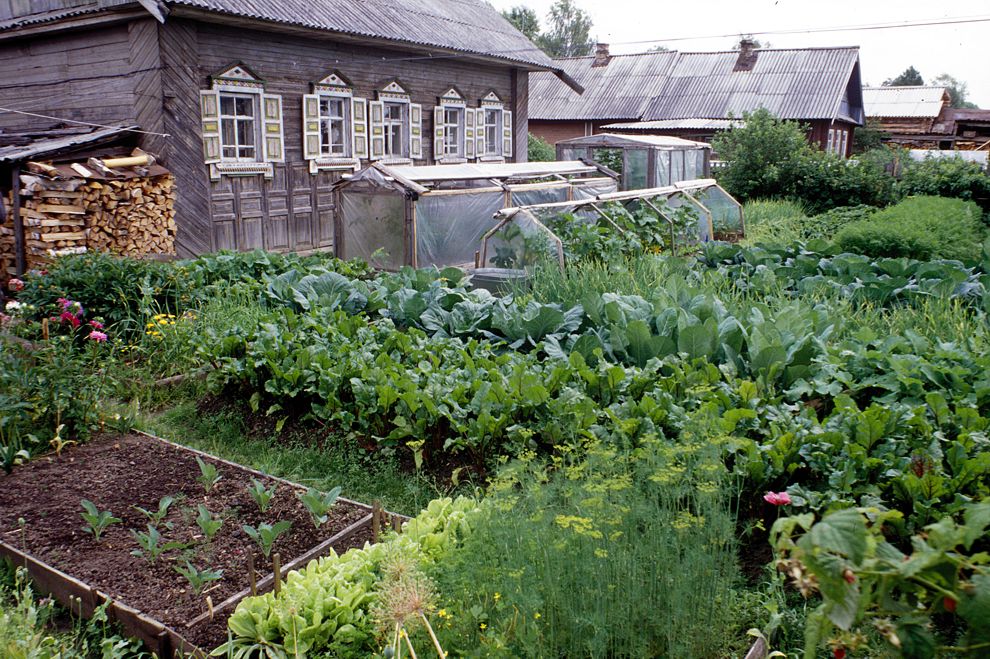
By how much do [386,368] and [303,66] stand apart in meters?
A: 9.89

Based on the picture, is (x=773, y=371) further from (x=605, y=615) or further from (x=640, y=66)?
(x=640, y=66)

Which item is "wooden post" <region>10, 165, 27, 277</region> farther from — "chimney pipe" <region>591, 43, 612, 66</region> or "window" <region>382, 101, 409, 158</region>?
"chimney pipe" <region>591, 43, 612, 66</region>

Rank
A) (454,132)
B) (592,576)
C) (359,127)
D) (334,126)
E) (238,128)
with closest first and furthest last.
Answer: (592,576), (238,128), (334,126), (359,127), (454,132)

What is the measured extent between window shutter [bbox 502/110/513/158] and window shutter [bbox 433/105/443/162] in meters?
2.52

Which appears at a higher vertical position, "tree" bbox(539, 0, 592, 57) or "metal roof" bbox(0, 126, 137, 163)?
"tree" bbox(539, 0, 592, 57)

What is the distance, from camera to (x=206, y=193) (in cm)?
1173

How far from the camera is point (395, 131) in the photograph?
15.8 meters

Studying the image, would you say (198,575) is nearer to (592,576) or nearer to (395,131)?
(592,576)

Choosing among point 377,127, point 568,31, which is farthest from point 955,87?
point 377,127

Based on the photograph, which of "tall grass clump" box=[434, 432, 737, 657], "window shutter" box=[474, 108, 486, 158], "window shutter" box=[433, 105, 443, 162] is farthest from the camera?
"window shutter" box=[474, 108, 486, 158]

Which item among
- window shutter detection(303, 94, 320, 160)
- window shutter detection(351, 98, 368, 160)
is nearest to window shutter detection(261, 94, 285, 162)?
window shutter detection(303, 94, 320, 160)

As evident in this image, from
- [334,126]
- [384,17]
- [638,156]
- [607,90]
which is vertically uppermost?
[607,90]

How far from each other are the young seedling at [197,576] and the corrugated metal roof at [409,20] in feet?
30.0

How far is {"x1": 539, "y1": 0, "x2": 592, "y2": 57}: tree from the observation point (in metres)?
60.7
